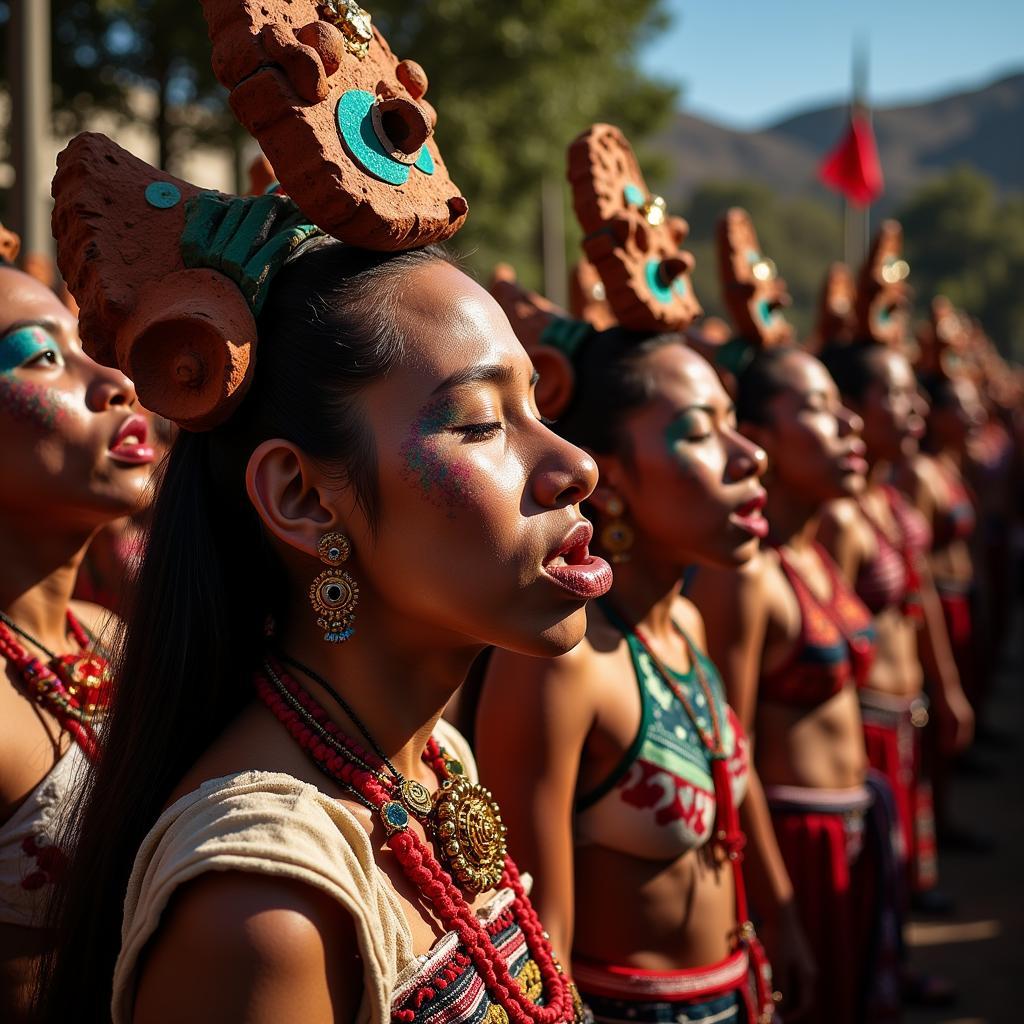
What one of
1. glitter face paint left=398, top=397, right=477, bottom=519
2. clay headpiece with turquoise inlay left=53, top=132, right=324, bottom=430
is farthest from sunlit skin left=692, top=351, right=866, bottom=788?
clay headpiece with turquoise inlay left=53, top=132, right=324, bottom=430

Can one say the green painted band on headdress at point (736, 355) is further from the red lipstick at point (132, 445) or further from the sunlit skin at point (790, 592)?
the red lipstick at point (132, 445)

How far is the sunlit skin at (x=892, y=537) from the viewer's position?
532 centimetres

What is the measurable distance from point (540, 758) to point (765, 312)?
102 inches

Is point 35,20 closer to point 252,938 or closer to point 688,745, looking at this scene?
point 688,745

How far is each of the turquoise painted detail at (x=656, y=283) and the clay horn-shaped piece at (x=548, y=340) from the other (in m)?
0.22

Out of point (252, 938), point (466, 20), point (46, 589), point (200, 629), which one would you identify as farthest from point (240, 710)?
point (466, 20)

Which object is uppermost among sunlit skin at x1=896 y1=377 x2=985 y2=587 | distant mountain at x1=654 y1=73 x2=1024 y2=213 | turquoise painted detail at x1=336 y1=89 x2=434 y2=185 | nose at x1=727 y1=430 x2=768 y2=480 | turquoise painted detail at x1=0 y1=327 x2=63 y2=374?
turquoise painted detail at x1=336 y1=89 x2=434 y2=185

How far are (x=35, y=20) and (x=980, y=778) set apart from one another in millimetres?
7789

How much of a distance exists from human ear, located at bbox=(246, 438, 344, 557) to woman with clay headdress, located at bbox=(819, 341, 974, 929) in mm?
3812

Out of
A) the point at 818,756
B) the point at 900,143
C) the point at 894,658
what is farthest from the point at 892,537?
the point at 900,143

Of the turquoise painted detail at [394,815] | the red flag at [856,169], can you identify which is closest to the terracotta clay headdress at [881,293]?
the turquoise painted detail at [394,815]

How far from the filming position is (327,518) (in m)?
1.74

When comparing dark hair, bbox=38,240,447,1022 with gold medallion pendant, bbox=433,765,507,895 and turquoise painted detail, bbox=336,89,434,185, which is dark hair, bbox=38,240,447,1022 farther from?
gold medallion pendant, bbox=433,765,507,895

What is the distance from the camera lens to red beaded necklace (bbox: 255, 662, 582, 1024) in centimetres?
173
